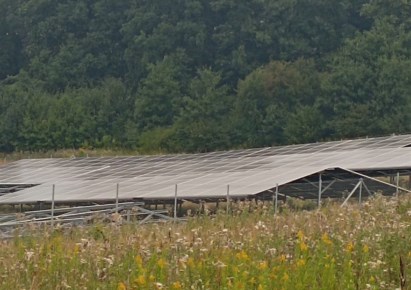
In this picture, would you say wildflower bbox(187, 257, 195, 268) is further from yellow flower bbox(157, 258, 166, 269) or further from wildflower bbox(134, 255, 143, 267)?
wildflower bbox(134, 255, 143, 267)

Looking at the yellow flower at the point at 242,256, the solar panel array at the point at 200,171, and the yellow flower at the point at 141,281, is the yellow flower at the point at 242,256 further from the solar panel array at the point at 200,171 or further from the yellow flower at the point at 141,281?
the solar panel array at the point at 200,171

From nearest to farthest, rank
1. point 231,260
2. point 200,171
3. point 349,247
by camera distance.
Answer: point 349,247 → point 231,260 → point 200,171

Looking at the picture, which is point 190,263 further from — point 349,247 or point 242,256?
point 349,247

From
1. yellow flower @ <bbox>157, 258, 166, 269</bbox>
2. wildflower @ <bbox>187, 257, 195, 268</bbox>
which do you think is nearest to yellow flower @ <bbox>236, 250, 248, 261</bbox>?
wildflower @ <bbox>187, 257, 195, 268</bbox>

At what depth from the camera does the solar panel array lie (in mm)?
19672

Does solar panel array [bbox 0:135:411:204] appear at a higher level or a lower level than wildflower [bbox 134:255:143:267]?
lower

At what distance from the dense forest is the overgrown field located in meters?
33.1

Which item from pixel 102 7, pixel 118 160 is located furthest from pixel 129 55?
pixel 118 160

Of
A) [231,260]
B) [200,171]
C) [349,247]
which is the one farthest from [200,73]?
[349,247]

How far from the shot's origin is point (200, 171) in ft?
76.4

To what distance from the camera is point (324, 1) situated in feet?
156

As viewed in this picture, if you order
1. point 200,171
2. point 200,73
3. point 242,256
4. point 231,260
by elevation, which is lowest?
point 200,171

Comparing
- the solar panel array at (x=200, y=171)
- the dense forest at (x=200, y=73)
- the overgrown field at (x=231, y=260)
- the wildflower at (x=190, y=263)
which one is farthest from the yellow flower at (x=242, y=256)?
the dense forest at (x=200, y=73)

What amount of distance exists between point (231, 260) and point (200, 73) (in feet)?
130
